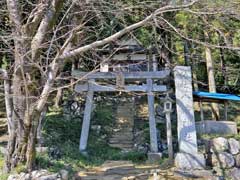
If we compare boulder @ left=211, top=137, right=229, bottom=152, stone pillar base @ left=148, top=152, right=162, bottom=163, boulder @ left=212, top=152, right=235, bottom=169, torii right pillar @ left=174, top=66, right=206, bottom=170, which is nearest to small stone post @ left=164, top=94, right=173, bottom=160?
stone pillar base @ left=148, top=152, right=162, bottom=163

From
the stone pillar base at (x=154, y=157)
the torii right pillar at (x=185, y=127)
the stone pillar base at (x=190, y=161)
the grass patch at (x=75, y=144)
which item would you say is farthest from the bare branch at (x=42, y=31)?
the stone pillar base at (x=154, y=157)

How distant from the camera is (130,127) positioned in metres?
14.2

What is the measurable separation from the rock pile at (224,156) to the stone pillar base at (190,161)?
18.1 inches

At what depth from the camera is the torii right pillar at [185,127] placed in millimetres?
8750

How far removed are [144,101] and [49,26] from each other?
1103 cm

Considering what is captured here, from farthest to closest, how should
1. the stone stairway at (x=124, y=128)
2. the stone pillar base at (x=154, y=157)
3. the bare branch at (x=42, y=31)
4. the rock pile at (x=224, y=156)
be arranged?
the stone stairway at (x=124, y=128), the stone pillar base at (x=154, y=157), the rock pile at (x=224, y=156), the bare branch at (x=42, y=31)

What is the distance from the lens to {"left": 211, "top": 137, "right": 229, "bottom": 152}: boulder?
31.0ft

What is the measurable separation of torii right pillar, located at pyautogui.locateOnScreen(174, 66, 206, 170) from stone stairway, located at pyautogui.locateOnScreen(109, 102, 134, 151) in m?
3.54

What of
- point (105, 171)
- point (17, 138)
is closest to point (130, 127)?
point (105, 171)

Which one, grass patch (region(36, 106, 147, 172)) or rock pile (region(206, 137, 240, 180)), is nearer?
rock pile (region(206, 137, 240, 180))

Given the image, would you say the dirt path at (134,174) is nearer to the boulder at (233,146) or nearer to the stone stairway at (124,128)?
the boulder at (233,146)

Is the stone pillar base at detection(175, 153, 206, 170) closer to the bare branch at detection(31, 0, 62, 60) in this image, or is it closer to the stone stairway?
the stone stairway

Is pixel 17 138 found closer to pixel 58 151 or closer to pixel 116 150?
pixel 58 151

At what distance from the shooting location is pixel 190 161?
8719 millimetres
